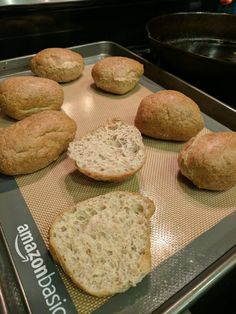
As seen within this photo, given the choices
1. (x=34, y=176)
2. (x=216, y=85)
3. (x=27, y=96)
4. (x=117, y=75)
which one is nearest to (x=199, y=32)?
(x=216, y=85)

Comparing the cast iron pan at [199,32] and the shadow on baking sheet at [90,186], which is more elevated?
the cast iron pan at [199,32]

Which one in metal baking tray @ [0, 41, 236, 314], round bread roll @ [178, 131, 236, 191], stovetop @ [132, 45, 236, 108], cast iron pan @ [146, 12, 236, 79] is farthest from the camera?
cast iron pan @ [146, 12, 236, 79]

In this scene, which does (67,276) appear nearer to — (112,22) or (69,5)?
(69,5)

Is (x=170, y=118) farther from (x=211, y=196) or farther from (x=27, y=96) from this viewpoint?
(x=27, y=96)

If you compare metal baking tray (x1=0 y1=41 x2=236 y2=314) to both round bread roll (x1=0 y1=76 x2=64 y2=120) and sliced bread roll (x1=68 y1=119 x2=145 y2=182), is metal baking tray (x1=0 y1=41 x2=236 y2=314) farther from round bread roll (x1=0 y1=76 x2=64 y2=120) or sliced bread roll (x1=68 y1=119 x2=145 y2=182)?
round bread roll (x1=0 y1=76 x2=64 y2=120)

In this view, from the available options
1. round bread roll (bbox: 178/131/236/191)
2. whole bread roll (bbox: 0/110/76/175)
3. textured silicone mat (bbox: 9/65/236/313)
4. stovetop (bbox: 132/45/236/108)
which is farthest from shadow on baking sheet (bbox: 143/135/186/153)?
stovetop (bbox: 132/45/236/108)

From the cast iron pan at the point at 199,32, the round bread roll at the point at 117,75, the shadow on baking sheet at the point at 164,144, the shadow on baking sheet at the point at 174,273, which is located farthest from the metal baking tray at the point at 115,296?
the cast iron pan at the point at 199,32

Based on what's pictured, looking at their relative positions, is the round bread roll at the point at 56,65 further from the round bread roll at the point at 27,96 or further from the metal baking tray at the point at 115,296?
the metal baking tray at the point at 115,296
